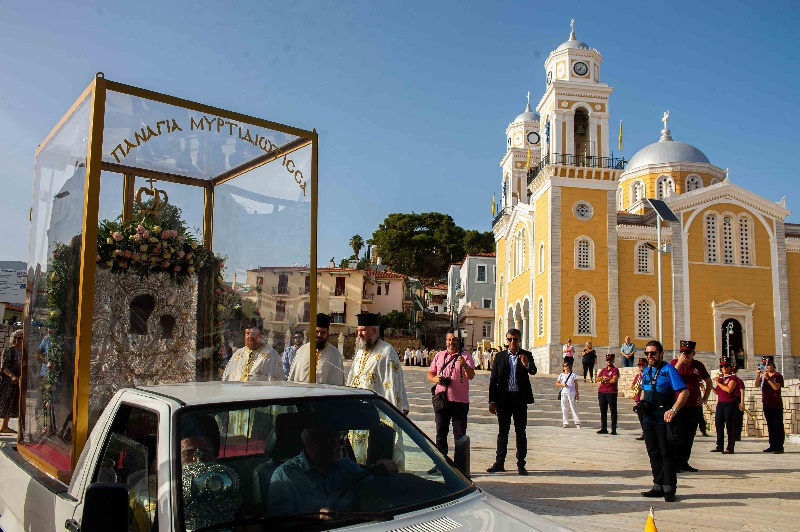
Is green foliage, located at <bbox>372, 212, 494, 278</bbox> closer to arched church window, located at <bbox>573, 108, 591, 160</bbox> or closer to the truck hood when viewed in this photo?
arched church window, located at <bbox>573, 108, 591, 160</bbox>

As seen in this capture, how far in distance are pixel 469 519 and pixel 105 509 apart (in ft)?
4.71

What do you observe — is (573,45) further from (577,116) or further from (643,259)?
(643,259)

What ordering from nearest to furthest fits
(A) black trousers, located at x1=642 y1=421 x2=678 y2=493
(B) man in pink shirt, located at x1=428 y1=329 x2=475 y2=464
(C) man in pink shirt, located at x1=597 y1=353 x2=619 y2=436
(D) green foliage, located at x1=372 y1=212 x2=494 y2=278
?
(A) black trousers, located at x1=642 y1=421 x2=678 y2=493, (B) man in pink shirt, located at x1=428 y1=329 x2=475 y2=464, (C) man in pink shirt, located at x1=597 y1=353 x2=619 y2=436, (D) green foliage, located at x1=372 y1=212 x2=494 y2=278

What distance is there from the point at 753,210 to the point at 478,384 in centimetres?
2559

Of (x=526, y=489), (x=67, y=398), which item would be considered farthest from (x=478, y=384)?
(x=67, y=398)

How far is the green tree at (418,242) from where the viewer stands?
7638 cm

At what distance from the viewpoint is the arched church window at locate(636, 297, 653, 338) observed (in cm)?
3916

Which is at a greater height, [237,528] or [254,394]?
[254,394]

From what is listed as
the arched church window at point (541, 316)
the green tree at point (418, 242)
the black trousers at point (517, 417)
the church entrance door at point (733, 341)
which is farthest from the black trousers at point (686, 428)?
the green tree at point (418, 242)

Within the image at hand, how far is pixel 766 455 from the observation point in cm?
1196

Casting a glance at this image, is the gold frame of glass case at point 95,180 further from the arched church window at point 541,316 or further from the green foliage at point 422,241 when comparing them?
the green foliage at point 422,241

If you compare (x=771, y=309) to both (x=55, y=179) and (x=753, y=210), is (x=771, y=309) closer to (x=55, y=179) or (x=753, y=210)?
(x=753, y=210)

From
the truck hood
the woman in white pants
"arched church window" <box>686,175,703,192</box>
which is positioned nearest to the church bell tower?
"arched church window" <box>686,175,703,192</box>

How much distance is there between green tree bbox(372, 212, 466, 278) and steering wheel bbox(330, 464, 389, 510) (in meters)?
72.7
